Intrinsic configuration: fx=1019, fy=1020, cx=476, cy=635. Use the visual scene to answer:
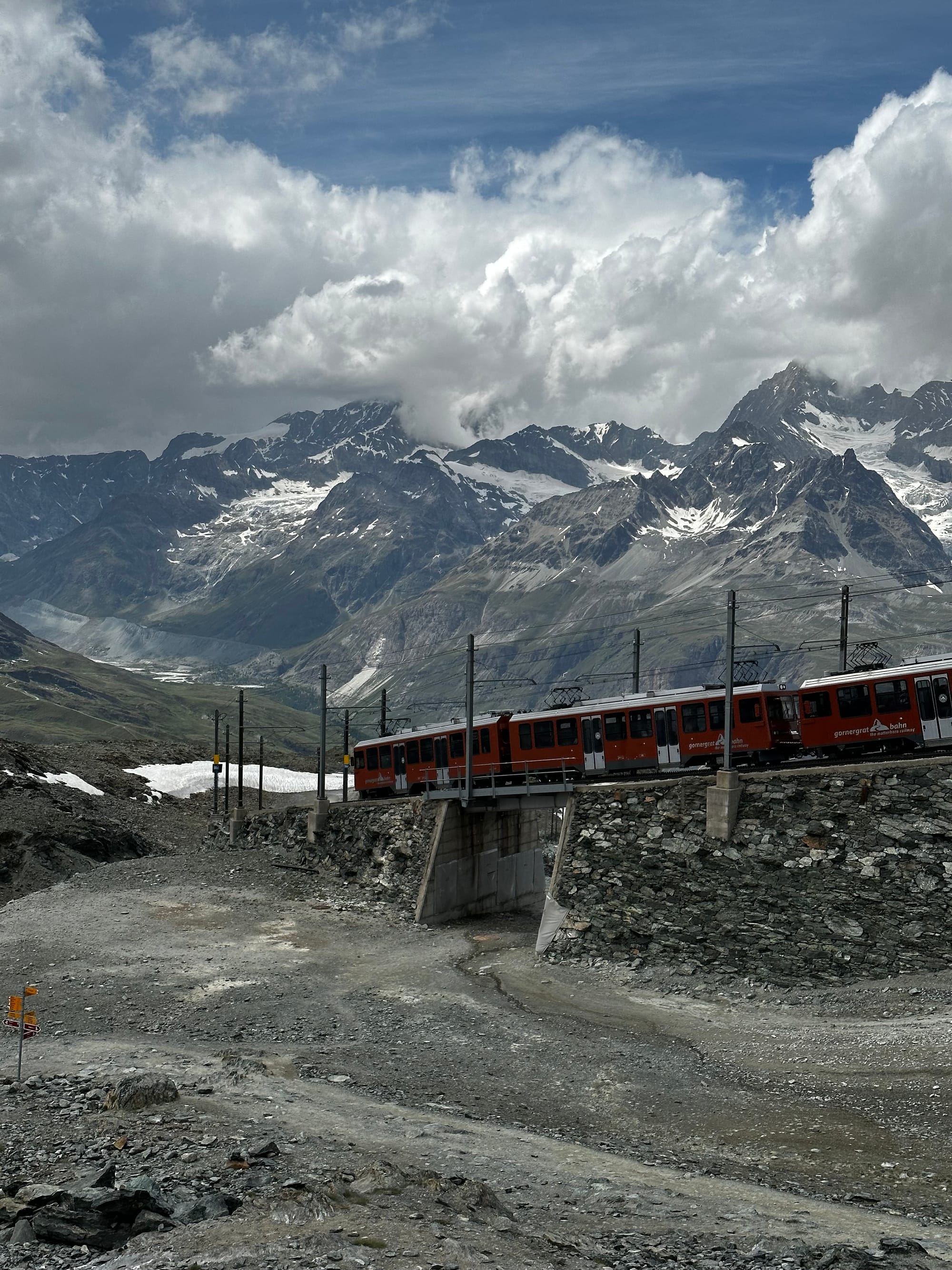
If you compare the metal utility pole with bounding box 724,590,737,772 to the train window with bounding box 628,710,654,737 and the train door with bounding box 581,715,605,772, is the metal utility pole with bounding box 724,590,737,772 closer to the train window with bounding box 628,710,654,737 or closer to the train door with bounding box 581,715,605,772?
the train window with bounding box 628,710,654,737

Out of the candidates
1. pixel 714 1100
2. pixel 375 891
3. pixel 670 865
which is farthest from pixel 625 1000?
pixel 375 891

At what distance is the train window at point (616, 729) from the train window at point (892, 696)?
1162 cm

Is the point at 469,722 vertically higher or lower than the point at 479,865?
higher

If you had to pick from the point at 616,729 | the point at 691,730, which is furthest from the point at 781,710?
the point at 616,729

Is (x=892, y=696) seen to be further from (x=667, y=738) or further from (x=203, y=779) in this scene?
(x=203, y=779)

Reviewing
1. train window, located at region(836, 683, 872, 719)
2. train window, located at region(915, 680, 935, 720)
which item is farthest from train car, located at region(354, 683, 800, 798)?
train window, located at region(915, 680, 935, 720)

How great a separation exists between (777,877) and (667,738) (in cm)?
1184

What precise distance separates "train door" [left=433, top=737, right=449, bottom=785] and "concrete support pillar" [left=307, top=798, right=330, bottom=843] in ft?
20.6

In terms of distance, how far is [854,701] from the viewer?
138 feet

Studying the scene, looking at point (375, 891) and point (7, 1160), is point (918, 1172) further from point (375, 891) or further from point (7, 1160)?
point (375, 891)

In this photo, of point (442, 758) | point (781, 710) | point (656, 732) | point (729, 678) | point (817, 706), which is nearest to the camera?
point (729, 678)

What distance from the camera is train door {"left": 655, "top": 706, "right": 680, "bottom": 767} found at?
46.5 metres

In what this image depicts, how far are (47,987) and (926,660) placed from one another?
3560 cm

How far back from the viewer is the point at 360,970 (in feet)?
129
